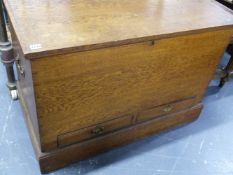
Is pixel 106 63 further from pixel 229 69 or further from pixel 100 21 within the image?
pixel 229 69

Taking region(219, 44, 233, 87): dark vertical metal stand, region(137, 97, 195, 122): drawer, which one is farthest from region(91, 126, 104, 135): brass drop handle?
region(219, 44, 233, 87): dark vertical metal stand

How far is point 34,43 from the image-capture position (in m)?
0.79

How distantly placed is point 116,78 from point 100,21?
8.6 inches

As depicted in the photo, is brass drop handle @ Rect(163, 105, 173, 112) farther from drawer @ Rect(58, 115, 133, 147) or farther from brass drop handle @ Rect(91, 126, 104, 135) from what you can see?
brass drop handle @ Rect(91, 126, 104, 135)

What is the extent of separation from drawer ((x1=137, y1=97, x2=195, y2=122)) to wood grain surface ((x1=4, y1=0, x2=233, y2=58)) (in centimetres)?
42

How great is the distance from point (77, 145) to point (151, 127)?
399mm

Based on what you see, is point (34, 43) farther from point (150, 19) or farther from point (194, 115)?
point (194, 115)

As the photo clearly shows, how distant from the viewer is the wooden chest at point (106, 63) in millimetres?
854

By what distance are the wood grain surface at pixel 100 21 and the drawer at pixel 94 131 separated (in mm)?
413

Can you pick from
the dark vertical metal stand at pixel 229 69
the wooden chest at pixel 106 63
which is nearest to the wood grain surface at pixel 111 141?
the wooden chest at pixel 106 63

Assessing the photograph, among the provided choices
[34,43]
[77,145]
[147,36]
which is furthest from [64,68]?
[77,145]

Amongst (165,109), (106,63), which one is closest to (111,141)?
(165,109)

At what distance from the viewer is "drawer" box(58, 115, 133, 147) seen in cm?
109

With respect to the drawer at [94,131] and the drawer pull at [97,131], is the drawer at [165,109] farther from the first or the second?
the drawer pull at [97,131]
